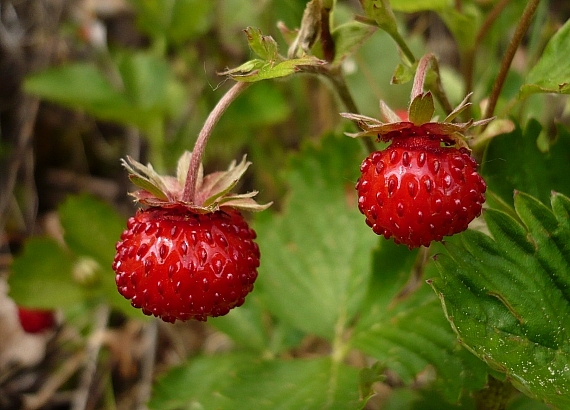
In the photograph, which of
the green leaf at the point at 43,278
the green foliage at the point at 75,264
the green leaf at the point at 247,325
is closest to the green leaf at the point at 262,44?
the green leaf at the point at 247,325

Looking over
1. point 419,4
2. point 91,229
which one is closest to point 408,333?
point 419,4

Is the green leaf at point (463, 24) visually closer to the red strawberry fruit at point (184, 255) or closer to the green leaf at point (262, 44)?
the green leaf at point (262, 44)

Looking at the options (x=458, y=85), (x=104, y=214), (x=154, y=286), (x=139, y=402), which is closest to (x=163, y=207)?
(x=154, y=286)

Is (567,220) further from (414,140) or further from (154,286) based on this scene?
(154,286)

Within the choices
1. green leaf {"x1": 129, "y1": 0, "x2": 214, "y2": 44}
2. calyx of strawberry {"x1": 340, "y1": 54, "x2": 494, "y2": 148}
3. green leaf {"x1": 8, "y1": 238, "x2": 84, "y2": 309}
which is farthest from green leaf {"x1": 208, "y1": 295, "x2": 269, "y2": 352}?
green leaf {"x1": 129, "y1": 0, "x2": 214, "y2": 44}

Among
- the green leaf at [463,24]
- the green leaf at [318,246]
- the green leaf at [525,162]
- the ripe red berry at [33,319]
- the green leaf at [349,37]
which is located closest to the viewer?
the green leaf at [349,37]

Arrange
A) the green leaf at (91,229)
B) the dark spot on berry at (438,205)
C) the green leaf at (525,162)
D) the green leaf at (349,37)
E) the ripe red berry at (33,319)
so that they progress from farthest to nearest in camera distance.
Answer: the ripe red berry at (33,319)
the green leaf at (91,229)
the green leaf at (525,162)
the green leaf at (349,37)
the dark spot on berry at (438,205)
